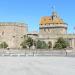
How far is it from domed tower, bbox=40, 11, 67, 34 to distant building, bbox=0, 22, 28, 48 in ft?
55.9

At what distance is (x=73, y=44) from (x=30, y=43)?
19.6m

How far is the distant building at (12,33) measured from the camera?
457 feet

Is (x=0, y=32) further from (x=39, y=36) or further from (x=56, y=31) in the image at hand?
(x=56, y=31)

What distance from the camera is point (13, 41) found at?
460 ft

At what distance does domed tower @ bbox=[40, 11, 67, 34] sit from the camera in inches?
6275

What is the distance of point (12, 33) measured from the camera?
5551 inches

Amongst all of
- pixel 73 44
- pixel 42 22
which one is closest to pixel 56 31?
pixel 42 22

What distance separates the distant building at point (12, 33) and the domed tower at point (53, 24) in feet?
55.9
